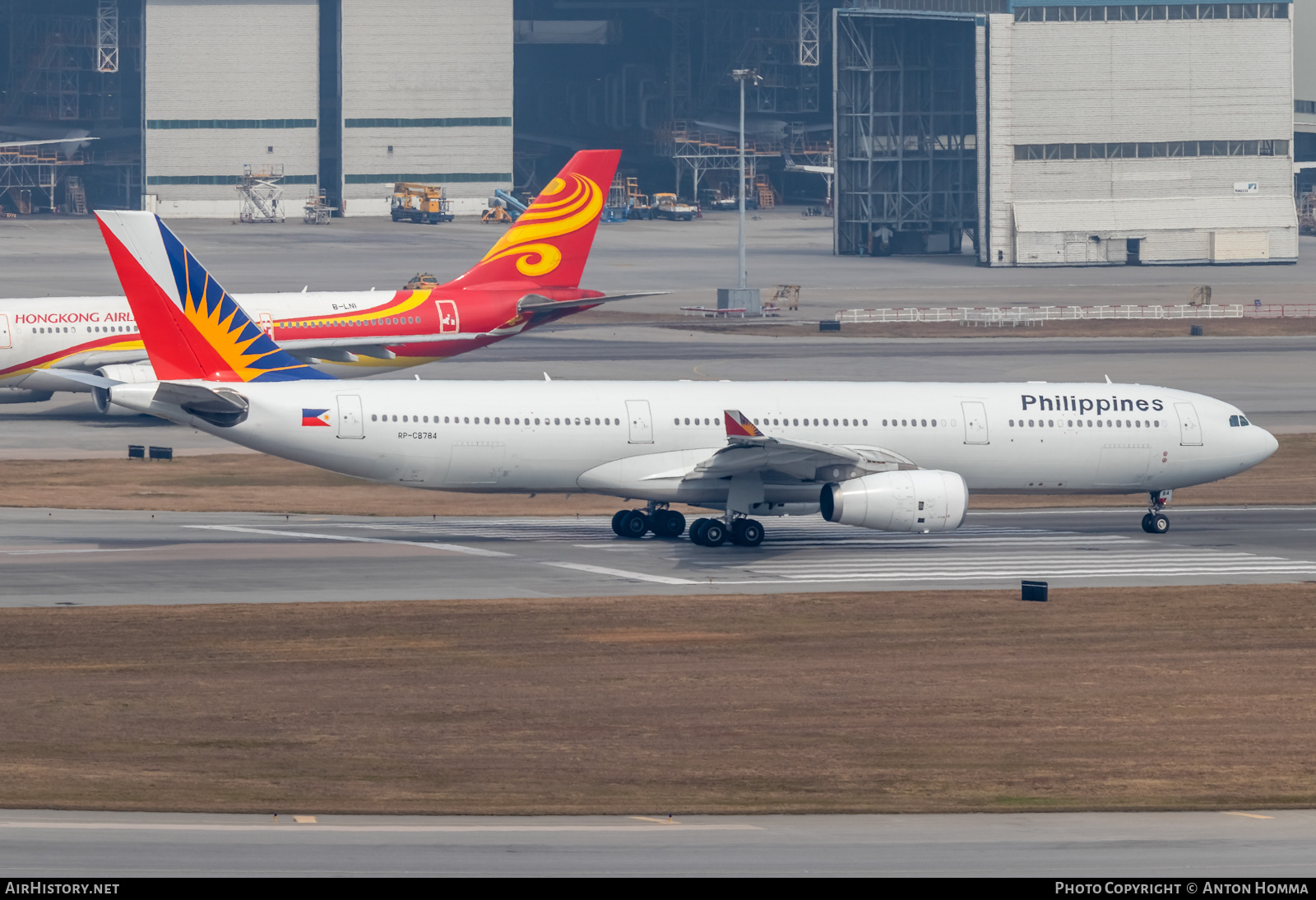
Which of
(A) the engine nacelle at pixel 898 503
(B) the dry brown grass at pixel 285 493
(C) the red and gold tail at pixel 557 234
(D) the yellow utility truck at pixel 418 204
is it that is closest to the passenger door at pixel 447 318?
(C) the red and gold tail at pixel 557 234

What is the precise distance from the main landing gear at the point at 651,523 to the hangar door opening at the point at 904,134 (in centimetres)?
10606

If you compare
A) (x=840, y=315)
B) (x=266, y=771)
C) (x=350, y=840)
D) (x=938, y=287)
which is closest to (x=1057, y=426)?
(x=266, y=771)

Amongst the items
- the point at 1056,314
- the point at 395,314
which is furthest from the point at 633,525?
the point at 1056,314

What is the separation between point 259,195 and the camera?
179000 millimetres

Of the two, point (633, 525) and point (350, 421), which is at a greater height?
point (350, 421)

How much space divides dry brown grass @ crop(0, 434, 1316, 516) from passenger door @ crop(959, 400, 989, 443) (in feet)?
14.6

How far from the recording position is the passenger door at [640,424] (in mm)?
45812

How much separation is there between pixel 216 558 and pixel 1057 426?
2201 centimetres

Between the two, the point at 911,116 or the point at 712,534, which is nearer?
the point at 712,534

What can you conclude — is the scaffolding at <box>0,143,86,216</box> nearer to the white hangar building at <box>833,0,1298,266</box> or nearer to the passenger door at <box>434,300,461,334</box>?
the white hangar building at <box>833,0,1298,266</box>

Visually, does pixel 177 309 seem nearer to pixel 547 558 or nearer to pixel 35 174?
pixel 547 558

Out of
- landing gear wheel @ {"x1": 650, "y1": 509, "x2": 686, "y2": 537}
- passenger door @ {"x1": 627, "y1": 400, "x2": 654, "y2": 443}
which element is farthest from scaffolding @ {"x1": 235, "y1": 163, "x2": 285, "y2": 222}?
passenger door @ {"x1": 627, "y1": 400, "x2": 654, "y2": 443}

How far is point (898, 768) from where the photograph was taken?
2627 cm

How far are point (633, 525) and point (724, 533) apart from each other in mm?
2725
